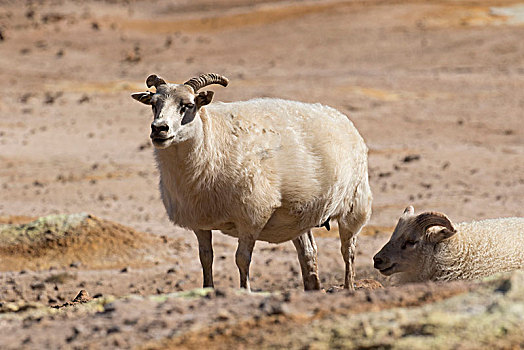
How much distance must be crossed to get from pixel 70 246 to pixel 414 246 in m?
5.38

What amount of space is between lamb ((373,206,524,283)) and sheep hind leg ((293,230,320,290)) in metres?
0.74

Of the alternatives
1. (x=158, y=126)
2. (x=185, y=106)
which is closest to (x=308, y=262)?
(x=185, y=106)

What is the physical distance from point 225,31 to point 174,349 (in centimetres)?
3103

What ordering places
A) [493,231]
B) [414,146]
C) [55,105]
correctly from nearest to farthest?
[493,231]
[414,146]
[55,105]

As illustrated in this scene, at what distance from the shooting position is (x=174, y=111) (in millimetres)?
8086

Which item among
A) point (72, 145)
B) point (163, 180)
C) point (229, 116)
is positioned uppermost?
point (229, 116)

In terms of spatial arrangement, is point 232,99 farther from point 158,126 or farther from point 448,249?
point 158,126

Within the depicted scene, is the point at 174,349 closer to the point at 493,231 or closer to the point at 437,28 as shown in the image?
the point at 493,231

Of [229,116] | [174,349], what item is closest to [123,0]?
[229,116]

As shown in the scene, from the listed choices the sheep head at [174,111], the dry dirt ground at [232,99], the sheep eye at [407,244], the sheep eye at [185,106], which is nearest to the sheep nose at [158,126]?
the sheep head at [174,111]

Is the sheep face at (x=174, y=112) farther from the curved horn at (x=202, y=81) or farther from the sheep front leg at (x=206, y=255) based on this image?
the sheep front leg at (x=206, y=255)

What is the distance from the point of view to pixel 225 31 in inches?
1396

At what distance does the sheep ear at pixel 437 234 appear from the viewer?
30.5 feet

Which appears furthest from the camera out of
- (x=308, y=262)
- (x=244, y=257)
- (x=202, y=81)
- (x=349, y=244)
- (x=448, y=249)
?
(x=349, y=244)
